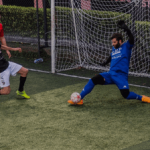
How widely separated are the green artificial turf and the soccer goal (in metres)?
1.54

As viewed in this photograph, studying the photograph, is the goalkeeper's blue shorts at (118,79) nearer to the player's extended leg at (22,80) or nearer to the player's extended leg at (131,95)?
the player's extended leg at (131,95)

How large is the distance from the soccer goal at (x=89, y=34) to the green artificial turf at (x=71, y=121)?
1542mm

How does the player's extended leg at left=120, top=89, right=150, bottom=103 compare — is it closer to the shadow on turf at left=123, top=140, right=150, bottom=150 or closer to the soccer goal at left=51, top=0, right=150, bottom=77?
the shadow on turf at left=123, top=140, right=150, bottom=150

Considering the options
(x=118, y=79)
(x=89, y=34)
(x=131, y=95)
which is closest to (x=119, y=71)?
(x=118, y=79)

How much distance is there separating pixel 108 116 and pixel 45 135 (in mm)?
1228

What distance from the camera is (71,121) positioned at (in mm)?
5004

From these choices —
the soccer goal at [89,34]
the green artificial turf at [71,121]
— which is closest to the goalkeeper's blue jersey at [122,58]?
the green artificial turf at [71,121]

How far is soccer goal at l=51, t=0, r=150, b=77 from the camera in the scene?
8102 millimetres

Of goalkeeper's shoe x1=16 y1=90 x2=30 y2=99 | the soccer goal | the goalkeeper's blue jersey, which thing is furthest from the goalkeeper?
the soccer goal

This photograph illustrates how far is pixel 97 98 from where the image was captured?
6258mm

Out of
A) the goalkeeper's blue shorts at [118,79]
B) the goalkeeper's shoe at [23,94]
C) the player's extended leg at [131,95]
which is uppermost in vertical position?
the goalkeeper's blue shorts at [118,79]

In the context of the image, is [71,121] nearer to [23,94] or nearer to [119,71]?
[119,71]

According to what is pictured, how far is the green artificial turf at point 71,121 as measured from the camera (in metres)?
4.19

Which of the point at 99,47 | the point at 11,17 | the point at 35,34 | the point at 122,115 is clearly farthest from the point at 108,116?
the point at 11,17
